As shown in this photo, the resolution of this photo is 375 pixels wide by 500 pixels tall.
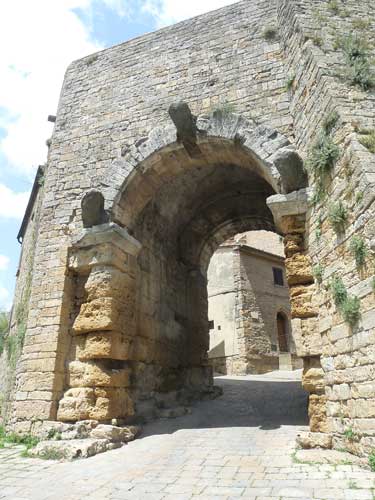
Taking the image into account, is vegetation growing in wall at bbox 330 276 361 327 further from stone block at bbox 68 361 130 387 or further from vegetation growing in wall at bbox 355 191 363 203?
stone block at bbox 68 361 130 387


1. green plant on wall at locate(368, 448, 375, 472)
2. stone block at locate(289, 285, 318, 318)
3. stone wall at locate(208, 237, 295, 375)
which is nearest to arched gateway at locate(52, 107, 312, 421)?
stone block at locate(289, 285, 318, 318)

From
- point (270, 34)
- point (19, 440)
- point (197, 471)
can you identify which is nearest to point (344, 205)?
point (197, 471)

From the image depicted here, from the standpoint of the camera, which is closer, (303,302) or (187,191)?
(303,302)

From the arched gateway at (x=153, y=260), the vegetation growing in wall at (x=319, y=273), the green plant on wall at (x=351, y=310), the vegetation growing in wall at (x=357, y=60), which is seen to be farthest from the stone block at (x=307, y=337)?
the vegetation growing in wall at (x=357, y=60)

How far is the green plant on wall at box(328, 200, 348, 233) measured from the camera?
414 centimetres

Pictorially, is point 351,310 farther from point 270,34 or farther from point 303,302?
point 270,34

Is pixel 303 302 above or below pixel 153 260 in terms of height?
below

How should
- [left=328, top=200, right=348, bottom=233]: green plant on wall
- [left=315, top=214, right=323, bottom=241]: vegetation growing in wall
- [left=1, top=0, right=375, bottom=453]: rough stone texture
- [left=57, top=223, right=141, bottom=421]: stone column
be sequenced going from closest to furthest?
[left=328, top=200, right=348, bottom=233]: green plant on wall → [left=1, top=0, right=375, bottom=453]: rough stone texture → [left=315, top=214, right=323, bottom=241]: vegetation growing in wall → [left=57, top=223, right=141, bottom=421]: stone column

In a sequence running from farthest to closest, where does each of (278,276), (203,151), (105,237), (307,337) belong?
(278,276) → (203,151) → (105,237) → (307,337)

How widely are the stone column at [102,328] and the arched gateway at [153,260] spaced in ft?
0.05

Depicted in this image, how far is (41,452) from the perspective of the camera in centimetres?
445

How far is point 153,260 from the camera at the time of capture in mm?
7312

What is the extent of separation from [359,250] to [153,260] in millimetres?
4233

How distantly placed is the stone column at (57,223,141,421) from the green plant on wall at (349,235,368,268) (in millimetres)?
3285
